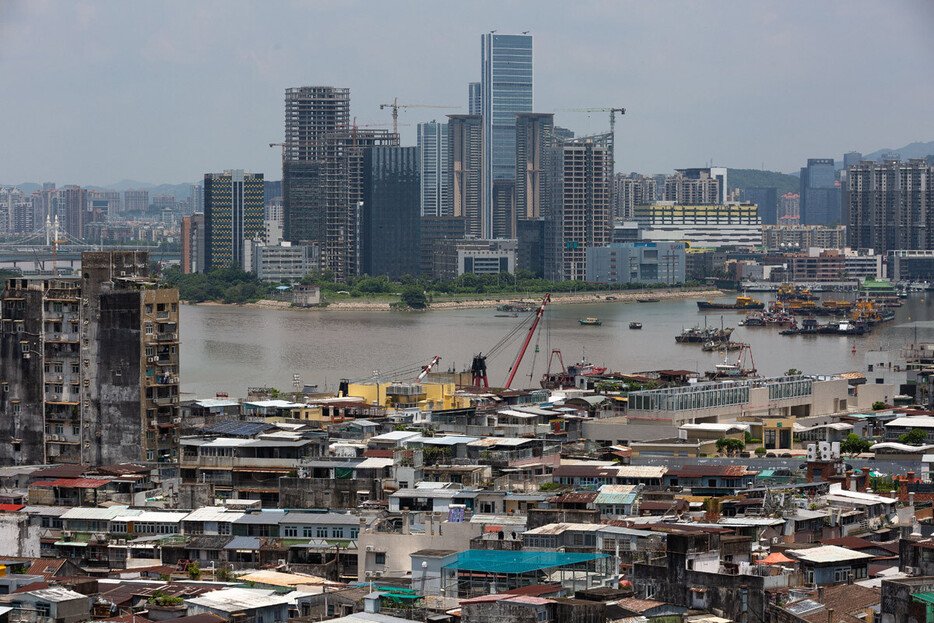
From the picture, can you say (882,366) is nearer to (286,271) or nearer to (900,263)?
(286,271)

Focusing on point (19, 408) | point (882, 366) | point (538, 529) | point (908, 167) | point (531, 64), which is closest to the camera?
point (538, 529)

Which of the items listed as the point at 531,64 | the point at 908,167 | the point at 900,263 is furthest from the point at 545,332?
the point at 531,64

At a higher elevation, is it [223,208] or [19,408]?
[223,208]

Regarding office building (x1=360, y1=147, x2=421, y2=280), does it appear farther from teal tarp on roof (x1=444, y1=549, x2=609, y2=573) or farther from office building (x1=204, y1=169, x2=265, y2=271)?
teal tarp on roof (x1=444, y1=549, x2=609, y2=573)

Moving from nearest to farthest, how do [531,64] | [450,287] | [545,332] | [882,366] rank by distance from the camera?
[882,366]
[545,332]
[450,287]
[531,64]

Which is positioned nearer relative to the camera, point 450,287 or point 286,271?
point 450,287

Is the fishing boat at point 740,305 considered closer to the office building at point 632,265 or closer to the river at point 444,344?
the river at point 444,344

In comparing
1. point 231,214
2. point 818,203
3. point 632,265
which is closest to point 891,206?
point 632,265
